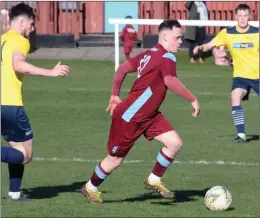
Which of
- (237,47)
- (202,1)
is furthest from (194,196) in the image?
(202,1)

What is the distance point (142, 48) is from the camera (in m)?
34.6

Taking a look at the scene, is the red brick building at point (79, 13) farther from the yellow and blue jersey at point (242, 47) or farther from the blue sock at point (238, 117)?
the blue sock at point (238, 117)

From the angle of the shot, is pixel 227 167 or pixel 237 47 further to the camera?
pixel 237 47

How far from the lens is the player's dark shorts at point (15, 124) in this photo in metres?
10.2

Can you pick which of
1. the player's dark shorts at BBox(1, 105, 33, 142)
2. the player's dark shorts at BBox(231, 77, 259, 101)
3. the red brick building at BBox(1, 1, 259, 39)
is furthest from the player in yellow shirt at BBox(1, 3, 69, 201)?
the red brick building at BBox(1, 1, 259, 39)

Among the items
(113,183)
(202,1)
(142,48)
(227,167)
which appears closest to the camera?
(113,183)

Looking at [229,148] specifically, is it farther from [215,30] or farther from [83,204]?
[215,30]

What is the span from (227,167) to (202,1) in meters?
19.7

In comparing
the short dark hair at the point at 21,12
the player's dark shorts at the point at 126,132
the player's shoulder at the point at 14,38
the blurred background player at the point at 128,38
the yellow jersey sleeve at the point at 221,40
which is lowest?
the blurred background player at the point at 128,38

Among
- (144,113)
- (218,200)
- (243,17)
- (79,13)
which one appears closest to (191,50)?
(79,13)

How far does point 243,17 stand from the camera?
15492 millimetres

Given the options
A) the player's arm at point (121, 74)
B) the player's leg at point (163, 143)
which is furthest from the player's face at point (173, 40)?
the player's leg at point (163, 143)

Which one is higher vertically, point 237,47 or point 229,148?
point 237,47

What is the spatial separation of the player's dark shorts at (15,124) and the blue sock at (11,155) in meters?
0.16
